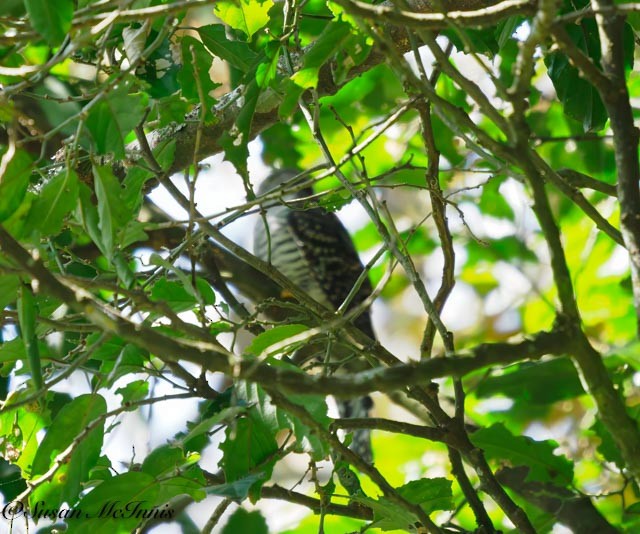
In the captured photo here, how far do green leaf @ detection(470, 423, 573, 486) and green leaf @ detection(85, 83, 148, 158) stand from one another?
48.0 inches

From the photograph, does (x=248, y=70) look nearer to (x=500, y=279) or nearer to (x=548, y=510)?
(x=548, y=510)

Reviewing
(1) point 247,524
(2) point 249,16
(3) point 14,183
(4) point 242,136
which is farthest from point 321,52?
(1) point 247,524

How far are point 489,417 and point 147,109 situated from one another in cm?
194

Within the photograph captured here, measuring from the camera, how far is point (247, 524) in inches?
78.8

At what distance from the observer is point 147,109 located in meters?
1.73

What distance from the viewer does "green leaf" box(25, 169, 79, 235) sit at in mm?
1318

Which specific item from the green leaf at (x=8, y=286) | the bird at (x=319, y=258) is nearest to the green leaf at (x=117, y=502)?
the green leaf at (x=8, y=286)

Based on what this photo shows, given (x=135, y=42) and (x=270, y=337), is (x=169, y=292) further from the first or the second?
(x=135, y=42)

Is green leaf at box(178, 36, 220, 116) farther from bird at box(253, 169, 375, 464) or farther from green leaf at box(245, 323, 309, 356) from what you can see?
bird at box(253, 169, 375, 464)

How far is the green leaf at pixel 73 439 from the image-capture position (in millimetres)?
1581

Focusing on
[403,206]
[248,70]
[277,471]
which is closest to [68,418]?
[248,70]

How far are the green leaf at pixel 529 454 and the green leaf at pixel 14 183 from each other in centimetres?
131

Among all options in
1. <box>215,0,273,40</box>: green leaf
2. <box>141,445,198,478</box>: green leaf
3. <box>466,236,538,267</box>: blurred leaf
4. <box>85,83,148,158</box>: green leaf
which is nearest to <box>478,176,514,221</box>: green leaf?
<box>466,236,538,267</box>: blurred leaf

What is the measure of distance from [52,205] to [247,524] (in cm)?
101
